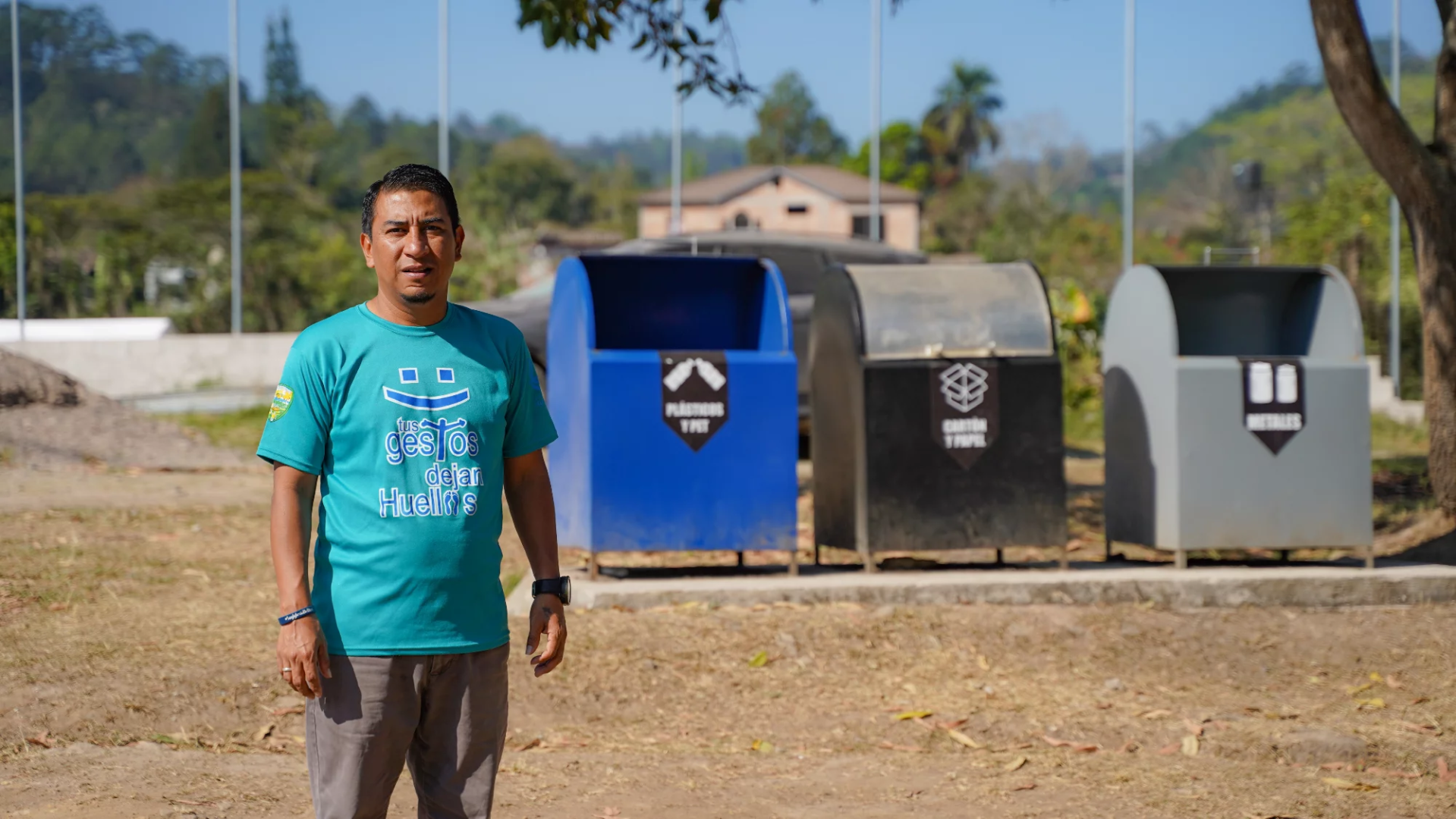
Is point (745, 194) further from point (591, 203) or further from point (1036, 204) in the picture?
point (591, 203)

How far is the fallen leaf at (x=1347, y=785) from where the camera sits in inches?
185

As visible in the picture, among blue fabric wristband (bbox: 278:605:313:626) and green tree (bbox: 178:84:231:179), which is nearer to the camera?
blue fabric wristband (bbox: 278:605:313:626)

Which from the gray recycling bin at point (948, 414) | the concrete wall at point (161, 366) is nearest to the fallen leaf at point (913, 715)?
the gray recycling bin at point (948, 414)

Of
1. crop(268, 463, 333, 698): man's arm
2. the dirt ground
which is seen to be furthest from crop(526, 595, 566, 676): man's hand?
the dirt ground

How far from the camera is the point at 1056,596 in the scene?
6.66m

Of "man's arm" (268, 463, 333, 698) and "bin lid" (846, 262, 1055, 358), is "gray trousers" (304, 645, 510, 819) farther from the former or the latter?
"bin lid" (846, 262, 1055, 358)

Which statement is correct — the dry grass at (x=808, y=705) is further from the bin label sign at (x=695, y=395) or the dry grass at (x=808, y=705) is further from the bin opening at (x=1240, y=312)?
the bin opening at (x=1240, y=312)

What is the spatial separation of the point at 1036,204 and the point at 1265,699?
58.2 metres

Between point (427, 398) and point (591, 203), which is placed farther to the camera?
point (591, 203)

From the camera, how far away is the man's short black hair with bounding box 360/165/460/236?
9.60 ft

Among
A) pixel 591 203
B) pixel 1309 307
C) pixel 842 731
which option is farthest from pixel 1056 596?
pixel 591 203

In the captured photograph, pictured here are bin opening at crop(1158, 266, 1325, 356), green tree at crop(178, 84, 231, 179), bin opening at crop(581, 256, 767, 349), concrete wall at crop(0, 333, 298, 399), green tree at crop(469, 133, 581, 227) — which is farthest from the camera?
green tree at crop(469, 133, 581, 227)

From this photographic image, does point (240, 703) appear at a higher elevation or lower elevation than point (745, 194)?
lower

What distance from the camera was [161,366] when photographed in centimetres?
1739
